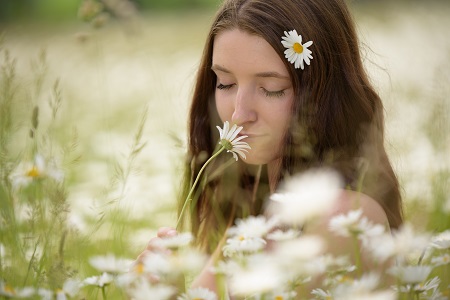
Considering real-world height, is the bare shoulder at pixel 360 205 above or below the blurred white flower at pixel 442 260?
above

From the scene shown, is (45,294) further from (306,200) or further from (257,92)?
(257,92)

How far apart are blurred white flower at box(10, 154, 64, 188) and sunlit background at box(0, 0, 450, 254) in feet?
0.09

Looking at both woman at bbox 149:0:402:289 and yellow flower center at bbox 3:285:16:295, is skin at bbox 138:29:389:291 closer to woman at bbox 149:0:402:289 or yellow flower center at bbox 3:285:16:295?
woman at bbox 149:0:402:289

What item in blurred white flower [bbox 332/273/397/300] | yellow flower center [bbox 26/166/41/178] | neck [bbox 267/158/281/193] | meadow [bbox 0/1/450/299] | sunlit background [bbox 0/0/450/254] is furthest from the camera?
neck [bbox 267/158/281/193]

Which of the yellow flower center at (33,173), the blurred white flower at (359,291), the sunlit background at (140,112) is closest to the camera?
the blurred white flower at (359,291)

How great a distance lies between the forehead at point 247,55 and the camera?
52.9 inches

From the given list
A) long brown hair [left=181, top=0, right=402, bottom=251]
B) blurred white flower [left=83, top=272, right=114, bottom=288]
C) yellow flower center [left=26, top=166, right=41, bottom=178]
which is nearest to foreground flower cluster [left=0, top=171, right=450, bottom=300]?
blurred white flower [left=83, top=272, right=114, bottom=288]

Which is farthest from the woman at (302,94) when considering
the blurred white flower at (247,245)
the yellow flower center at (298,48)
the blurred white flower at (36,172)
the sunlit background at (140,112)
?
the blurred white flower at (247,245)

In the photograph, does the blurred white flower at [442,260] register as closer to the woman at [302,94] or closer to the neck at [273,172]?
the woman at [302,94]

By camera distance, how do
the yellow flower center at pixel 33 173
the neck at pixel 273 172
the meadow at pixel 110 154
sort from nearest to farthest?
1. the meadow at pixel 110 154
2. the yellow flower center at pixel 33 173
3. the neck at pixel 273 172

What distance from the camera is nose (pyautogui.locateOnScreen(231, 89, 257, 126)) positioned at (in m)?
1.31

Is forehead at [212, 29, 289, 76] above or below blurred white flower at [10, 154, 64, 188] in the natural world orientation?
above

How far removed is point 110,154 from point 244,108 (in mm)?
1074

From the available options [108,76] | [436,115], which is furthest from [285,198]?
[108,76]
